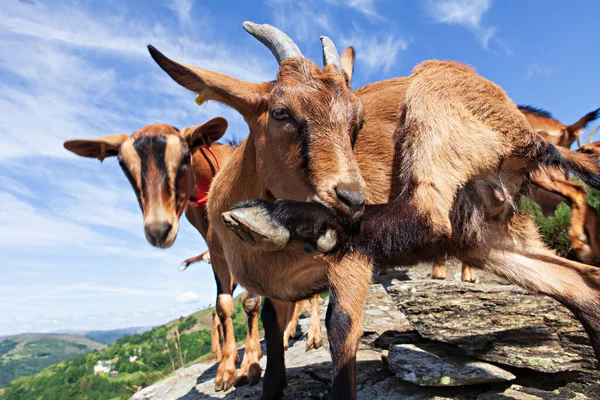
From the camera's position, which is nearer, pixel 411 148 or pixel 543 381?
pixel 411 148

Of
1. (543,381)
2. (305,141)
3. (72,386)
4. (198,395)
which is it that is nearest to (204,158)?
(198,395)

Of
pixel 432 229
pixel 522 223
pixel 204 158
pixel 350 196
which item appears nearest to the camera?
pixel 350 196

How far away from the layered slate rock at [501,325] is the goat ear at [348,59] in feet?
7.71

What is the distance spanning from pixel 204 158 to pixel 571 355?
5124 millimetres

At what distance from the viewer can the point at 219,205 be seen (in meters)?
3.61

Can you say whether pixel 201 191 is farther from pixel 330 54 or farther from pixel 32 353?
pixel 32 353

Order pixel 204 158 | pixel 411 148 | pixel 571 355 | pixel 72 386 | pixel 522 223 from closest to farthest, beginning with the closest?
pixel 411 148, pixel 571 355, pixel 522 223, pixel 204 158, pixel 72 386

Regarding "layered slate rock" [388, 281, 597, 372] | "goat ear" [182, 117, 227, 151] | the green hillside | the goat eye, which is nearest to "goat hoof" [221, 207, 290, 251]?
the goat eye

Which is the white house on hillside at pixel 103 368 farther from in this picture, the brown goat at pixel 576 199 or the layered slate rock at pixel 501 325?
the brown goat at pixel 576 199

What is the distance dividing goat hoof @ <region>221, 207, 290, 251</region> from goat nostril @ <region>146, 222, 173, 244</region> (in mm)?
2194

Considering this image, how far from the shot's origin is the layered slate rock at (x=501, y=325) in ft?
11.2

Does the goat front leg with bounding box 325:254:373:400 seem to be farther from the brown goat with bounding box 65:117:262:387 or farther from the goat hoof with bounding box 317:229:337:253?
the brown goat with bounding box 65:117:262:387

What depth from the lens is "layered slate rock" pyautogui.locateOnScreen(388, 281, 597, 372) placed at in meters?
3.40

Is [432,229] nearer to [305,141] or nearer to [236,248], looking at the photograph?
[305,141]
